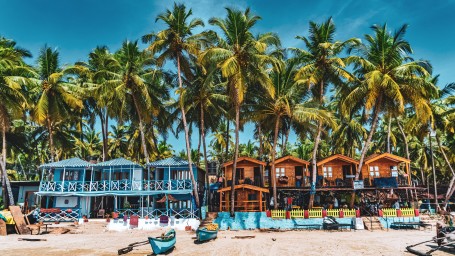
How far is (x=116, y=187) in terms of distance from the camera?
28.5m

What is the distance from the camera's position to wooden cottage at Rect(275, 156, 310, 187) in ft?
97.1

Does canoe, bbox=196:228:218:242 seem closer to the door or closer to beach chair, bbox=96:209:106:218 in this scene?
the door

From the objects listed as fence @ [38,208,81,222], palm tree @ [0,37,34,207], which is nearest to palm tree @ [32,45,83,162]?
palm tree @ [0,37,34,207]

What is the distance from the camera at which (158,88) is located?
31.5m

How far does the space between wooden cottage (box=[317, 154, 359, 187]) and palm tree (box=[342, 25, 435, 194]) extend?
4662 millimetres

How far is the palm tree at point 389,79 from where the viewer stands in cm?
2447

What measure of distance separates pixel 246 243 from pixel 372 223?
10891 millimetres

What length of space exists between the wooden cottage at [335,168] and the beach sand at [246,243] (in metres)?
7.36

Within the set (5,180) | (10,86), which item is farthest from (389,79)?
(5,180)

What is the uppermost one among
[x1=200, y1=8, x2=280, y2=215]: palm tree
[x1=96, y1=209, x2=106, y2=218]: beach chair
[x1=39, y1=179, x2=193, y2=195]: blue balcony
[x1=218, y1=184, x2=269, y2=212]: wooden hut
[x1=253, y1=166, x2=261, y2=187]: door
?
[x1=200, y1=8, x2=280, y2=215]: palm tree

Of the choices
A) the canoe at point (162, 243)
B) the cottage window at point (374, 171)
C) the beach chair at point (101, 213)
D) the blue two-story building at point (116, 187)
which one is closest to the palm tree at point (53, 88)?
the blue two-story building at point (116, 187)

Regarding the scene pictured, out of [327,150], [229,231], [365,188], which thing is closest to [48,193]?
[229,231]

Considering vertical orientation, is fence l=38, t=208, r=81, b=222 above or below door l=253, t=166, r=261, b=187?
below

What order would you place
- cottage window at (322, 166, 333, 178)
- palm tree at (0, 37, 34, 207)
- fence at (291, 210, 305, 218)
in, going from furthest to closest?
cottage window at (322, 166, 333, 178) → palm tree at (0, 37, 34, 207) → fence at (291, 210, 305, 218)
